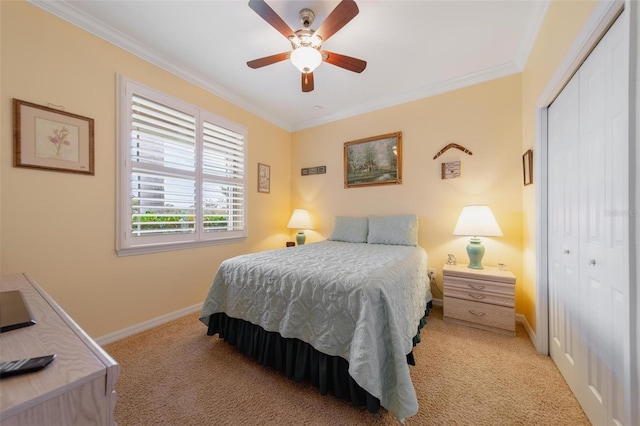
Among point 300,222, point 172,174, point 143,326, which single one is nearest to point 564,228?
point 300,222

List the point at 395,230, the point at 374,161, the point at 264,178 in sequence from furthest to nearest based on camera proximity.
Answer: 1. the point at 264,178
2. the point at 374,161
3. the point at 395,230

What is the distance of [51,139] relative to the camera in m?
1.71

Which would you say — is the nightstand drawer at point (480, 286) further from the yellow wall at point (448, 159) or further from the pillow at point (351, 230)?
the pillow at point (351, 230)

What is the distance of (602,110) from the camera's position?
112 cm

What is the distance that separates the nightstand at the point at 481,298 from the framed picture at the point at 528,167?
2.90 feet

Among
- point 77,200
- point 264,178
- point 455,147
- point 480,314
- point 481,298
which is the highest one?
point 455,147

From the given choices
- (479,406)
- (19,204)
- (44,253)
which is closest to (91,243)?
(44,253)

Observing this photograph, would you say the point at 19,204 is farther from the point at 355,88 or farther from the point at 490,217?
the point at 490,217

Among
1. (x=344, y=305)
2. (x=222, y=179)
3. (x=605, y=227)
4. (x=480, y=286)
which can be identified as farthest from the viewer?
(x=222, y=179)

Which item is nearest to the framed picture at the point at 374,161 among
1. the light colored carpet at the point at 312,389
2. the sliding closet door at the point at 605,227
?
the sliding closet door at the point at 605,227

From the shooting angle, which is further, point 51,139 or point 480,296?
point 480,296

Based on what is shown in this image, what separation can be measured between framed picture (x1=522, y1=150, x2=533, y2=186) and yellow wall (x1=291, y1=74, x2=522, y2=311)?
18 centimetres

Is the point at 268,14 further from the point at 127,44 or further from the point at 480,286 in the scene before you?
the point at 480,286

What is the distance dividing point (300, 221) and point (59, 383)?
10.2 ft
